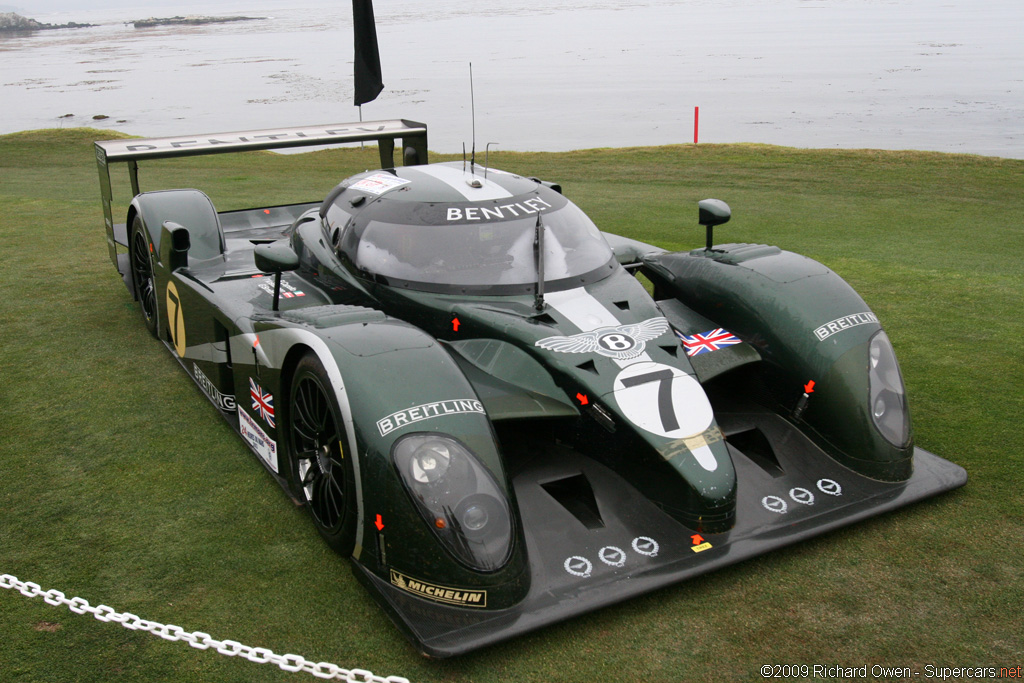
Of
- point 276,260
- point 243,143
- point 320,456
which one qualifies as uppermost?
point 243,143

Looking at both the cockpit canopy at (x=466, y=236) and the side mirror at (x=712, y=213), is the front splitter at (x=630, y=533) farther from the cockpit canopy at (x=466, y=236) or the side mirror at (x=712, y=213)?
the side mirror at (x=712, y=213)

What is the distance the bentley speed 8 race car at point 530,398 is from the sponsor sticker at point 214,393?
0.16ft

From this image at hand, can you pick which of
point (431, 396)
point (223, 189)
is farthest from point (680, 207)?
point (431, 396)

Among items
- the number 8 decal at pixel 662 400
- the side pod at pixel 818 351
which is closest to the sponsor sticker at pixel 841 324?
the side pod at pixel 818 351

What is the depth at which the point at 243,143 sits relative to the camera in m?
7.21

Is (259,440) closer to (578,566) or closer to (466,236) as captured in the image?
(466,236)

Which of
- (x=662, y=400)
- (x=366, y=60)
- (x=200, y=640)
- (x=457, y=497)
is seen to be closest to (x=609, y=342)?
(x=662, y=400)

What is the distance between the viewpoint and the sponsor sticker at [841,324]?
4492 mm

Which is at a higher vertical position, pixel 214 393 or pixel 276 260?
pixel 276 260

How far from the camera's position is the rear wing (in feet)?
22.8

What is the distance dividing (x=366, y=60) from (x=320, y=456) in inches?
378

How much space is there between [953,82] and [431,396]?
33.7m

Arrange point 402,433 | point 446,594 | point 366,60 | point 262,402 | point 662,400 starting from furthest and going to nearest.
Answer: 1. point 366,60
2. point 262,402
3. point 662,400
4. point 402,433
5. point 446,594

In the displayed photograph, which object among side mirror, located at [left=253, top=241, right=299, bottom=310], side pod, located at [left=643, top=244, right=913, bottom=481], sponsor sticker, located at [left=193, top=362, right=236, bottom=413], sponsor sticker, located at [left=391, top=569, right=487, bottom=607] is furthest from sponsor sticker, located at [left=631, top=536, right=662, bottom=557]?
sponsor sticker, located at [left=193, top=362, right=236, bottom=413]
